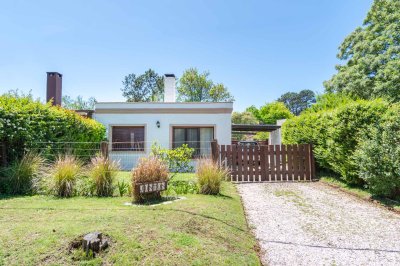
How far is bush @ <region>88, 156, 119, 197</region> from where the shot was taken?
20.9 feet

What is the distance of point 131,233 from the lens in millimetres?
3424

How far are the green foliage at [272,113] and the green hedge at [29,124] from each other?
133 ft

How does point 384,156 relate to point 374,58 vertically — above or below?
below

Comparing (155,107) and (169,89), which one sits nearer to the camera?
(155,107)

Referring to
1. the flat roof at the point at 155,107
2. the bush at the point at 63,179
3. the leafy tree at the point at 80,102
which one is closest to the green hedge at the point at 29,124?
the bush at the point at 63,179

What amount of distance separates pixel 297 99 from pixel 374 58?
59.9 meters

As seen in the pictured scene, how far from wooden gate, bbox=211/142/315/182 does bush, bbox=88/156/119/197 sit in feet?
16.1

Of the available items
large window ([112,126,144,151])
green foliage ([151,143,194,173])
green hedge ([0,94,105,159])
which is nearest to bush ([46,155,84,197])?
green hedge ([0,94,105,159])

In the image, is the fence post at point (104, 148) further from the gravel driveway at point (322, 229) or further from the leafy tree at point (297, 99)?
the leafy tree at point (297, 99)

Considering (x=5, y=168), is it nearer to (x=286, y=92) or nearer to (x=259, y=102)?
(x=259, y=102)

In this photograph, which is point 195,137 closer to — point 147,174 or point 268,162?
point 268,162

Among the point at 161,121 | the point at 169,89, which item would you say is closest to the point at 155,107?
the point at 161,121

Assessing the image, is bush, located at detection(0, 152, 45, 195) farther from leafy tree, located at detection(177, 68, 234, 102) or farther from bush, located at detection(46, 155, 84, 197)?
leafy tree, located at detection(177, 68, 234, 102)

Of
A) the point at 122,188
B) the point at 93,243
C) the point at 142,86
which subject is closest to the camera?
the point at 93,243
